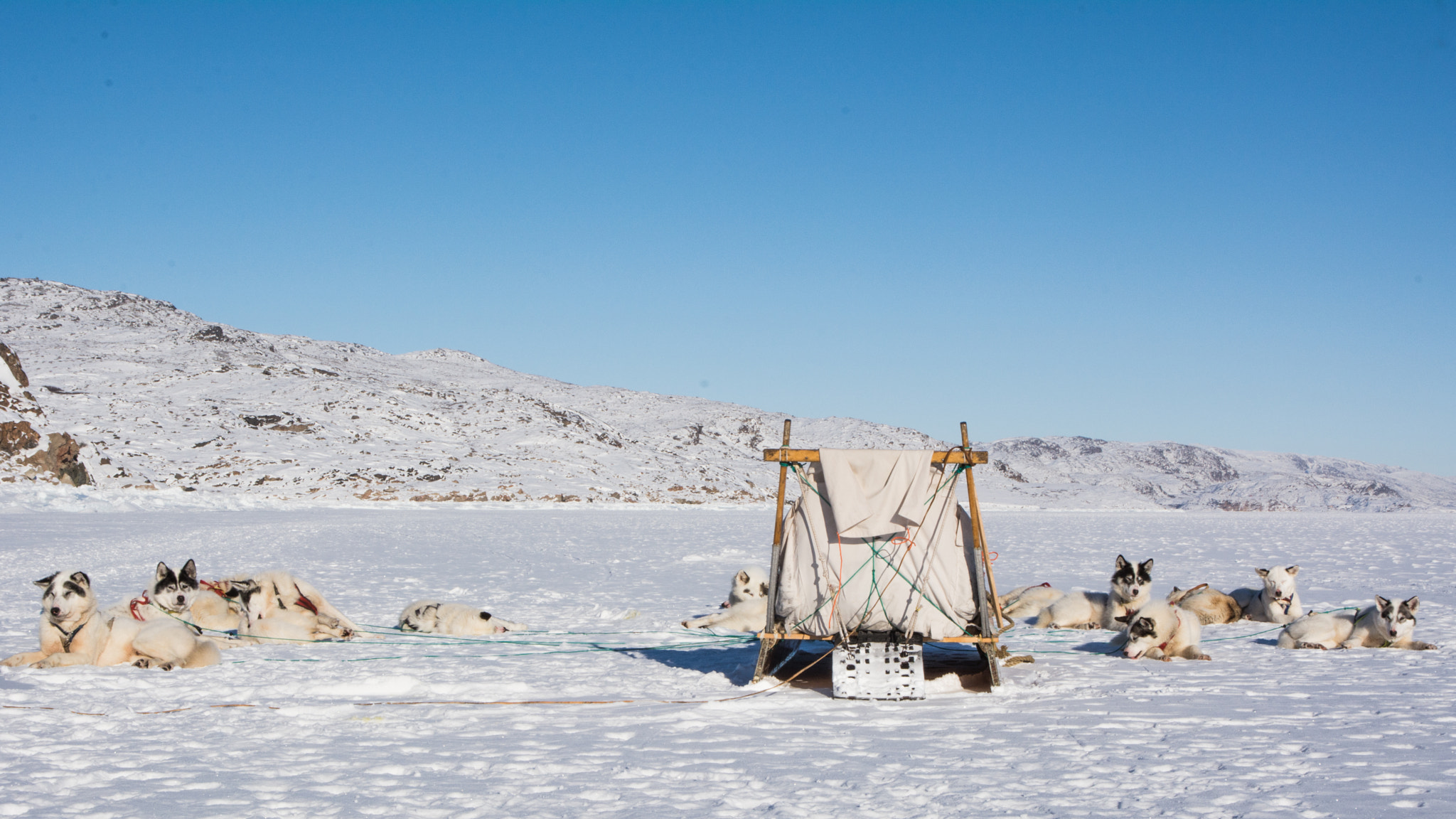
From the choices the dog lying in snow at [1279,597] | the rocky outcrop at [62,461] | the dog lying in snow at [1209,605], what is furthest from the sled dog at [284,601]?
the rocky outcrop at [62,461]

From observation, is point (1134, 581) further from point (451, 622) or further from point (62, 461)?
point (62, 461)

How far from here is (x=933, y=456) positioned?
809 cm

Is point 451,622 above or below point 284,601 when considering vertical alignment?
below

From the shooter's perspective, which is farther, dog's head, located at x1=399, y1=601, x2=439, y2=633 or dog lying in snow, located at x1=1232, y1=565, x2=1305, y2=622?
dog lying in snow, located at x1=1232, y1=565, x2=1305, y2=622

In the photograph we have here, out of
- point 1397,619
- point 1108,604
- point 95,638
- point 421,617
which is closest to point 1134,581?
point 1108,604

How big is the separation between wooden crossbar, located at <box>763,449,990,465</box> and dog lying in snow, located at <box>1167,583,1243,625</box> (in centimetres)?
542

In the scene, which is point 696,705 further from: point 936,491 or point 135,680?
point 135,680

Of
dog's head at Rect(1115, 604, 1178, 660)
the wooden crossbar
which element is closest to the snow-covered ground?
dog's head at Rect(1115, 604, 1178, 660)

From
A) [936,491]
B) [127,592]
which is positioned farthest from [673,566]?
[936,491]

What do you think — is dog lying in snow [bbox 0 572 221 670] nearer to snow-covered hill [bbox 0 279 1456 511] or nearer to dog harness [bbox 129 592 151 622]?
dog harness [bbox 129 592 151 622]

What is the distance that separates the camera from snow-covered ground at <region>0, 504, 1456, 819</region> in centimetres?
489

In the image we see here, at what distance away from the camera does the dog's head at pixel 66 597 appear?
8.17 meters

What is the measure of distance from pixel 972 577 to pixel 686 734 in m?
3.03

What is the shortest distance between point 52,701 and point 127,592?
22.9ft
